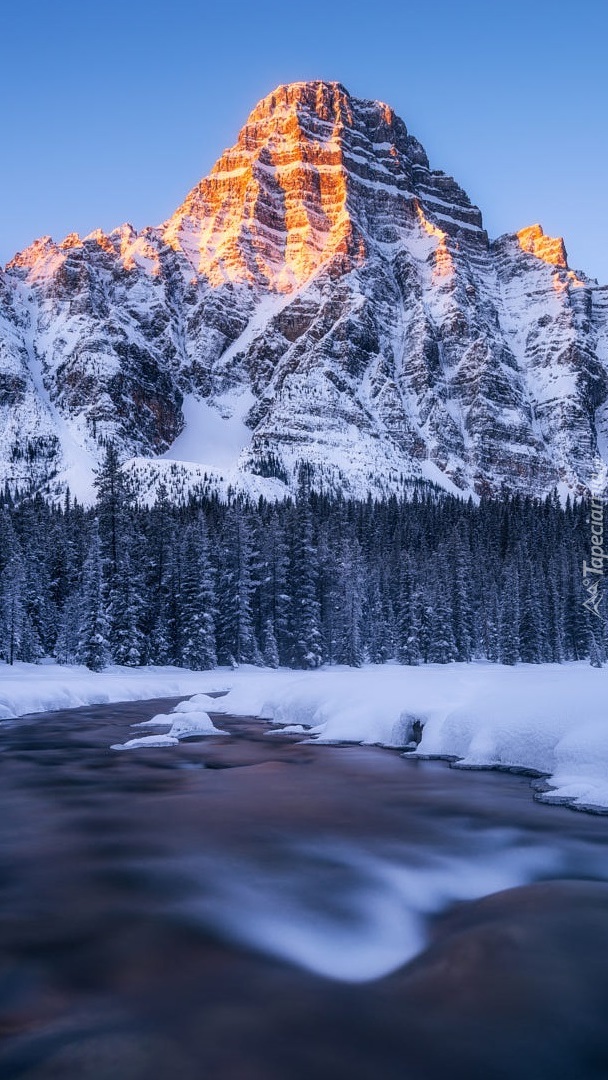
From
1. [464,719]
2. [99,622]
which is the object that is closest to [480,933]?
[464,719]

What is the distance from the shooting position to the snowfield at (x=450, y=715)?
42.7 ft

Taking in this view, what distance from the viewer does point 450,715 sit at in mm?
17359

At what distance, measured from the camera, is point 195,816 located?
11.6 meters

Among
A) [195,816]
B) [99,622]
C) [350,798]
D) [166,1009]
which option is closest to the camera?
[166,1009]

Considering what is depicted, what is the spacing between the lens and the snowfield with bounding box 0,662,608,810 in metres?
13.0

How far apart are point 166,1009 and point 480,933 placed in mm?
2917

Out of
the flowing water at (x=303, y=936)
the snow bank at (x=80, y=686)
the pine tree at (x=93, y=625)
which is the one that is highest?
the pine tree at (x=93, y=625)

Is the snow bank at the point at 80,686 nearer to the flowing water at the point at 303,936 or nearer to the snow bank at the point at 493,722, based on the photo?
the snow bank at the point at 493,722

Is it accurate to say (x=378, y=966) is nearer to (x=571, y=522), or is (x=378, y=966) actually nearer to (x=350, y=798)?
(x=350, y=798)

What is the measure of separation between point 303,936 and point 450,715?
444 inches

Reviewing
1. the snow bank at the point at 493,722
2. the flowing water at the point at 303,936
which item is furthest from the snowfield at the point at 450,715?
the flowing water at the point at 303,936

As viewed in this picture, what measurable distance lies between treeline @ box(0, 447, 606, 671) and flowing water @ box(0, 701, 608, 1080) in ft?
133

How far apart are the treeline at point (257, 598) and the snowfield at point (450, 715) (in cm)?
2148

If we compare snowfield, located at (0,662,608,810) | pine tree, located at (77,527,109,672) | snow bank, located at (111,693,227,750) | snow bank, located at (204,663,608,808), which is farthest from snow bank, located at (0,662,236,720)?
snow bank, located at (204,663,608,808)
